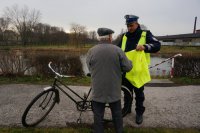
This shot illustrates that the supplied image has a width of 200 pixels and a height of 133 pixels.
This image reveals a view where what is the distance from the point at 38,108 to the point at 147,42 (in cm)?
251

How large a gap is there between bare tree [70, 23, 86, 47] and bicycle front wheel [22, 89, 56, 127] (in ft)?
175

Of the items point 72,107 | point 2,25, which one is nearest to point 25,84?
point 72,107

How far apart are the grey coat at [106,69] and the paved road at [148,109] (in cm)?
145

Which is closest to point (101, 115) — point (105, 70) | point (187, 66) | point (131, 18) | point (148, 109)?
point (105, 70)

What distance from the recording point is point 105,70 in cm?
306

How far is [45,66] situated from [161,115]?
5729 mm

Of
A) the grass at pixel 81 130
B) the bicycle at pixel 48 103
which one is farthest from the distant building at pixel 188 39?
the bicycle at pixel 48 103

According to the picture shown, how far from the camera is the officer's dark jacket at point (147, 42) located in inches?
154

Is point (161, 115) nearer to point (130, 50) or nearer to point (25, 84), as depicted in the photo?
point (130, 50)

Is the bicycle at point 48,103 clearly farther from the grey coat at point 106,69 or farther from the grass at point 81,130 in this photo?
the grey coat at point 106,69

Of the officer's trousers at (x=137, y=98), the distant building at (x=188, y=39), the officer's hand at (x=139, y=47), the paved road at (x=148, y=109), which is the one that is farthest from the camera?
the distant building at (x=188, y=39)

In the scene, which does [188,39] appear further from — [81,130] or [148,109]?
[81,130]

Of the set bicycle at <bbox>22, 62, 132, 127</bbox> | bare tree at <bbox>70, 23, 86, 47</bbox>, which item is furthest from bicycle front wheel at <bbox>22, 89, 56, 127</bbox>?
bare tree at <bbox>70, 23, 86, 47</bbox>

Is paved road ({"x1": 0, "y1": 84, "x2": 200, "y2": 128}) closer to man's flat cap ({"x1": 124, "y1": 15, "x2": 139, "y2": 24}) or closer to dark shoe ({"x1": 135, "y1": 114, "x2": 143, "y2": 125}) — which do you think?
dark shoe ({"x1": 135, "y1": 114, "x2": 143, "y2": 125})
